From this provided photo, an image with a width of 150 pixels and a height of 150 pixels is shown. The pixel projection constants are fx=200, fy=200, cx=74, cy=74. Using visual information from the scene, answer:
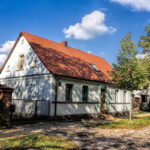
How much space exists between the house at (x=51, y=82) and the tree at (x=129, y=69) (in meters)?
3.03

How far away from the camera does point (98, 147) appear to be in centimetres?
710

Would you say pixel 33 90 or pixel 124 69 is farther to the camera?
pixel 33 90

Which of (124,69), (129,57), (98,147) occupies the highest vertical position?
(129,57)

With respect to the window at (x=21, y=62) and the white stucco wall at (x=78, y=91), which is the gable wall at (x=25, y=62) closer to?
the window at (x=21, y=62)

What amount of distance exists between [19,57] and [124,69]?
11.1 meters

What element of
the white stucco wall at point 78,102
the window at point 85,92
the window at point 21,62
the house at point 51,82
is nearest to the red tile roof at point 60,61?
the house at point 51,82

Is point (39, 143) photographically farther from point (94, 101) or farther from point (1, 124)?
point (94, 101)

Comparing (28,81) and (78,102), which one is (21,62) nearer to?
(28,81)

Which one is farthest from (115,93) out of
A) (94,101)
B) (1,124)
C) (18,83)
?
(1,124)

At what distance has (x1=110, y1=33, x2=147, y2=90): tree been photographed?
14.5m

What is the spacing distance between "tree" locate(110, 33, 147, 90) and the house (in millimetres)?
3035

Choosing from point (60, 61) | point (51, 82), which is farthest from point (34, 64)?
point (51, 82)

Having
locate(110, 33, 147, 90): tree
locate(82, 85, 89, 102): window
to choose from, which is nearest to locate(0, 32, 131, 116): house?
locate(82, 85, 89, 102): window

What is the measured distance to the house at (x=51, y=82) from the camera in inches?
642
